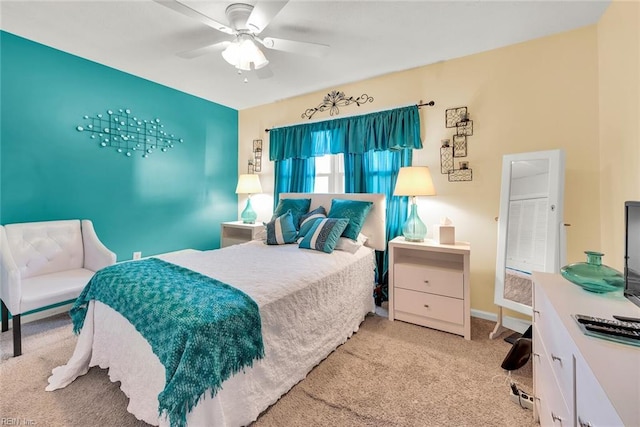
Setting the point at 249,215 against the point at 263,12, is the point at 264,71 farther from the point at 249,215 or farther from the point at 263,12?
the point at 249,215

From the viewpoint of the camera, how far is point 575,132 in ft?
7.38

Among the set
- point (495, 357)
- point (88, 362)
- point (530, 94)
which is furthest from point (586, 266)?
point (88, 362)

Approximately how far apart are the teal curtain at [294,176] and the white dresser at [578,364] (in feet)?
8.72

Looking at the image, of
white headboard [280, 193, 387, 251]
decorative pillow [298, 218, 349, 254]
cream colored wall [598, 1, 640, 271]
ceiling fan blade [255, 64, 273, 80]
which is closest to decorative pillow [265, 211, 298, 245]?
decorative pillow [298, 218, 349, 254]

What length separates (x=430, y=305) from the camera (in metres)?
2.44

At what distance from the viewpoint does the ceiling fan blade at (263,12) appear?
1.53 metres

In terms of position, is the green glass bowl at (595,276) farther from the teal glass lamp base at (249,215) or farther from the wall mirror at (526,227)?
the teal glass lamp base at (249,215)

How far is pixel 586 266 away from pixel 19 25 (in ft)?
13.8

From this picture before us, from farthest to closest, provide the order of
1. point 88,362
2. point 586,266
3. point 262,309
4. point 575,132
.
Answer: point 575,132 < point 88,362 < point 262,309 < point 586,266

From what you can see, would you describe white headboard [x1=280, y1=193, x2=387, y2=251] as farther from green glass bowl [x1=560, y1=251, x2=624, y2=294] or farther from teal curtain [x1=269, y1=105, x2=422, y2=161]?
green glass bowl [x1=560, y1=251, x2=624, y2=294]

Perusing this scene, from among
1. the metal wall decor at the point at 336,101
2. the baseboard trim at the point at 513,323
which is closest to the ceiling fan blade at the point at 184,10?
the metal wall decor at the point at 336,101

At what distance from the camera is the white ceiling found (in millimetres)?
1978

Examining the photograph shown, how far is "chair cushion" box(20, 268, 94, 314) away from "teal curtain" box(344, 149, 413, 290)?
2696 millimetres

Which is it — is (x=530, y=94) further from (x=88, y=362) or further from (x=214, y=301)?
(x=88, y=362)
